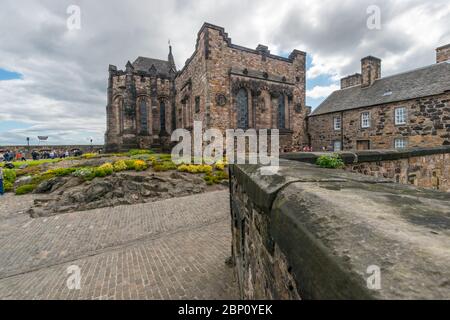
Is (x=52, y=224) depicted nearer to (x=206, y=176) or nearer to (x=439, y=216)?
(x=206, y=176)

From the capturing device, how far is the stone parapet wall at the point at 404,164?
4.86m

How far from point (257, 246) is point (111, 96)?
30809 millimetres

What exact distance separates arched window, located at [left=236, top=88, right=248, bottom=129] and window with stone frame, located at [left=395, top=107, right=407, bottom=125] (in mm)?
12344

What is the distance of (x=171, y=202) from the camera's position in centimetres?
1033

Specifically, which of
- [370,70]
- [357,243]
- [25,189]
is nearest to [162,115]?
[25,189]

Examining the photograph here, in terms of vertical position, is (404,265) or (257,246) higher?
(404,265)

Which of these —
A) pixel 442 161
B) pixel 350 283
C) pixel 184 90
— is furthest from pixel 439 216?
pixel 184 90

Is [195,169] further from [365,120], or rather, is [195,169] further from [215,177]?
[365,120]

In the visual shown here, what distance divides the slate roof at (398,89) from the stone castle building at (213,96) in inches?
185

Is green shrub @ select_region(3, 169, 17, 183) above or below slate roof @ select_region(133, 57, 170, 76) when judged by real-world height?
below

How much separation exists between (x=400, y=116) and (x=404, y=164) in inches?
607

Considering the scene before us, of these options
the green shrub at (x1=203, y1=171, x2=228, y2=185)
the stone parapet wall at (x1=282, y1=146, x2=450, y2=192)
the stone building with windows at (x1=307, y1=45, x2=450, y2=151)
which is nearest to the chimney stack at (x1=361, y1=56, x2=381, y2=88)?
the stone building with windows at (x1=307, y1=45, x2=450, y2=151)

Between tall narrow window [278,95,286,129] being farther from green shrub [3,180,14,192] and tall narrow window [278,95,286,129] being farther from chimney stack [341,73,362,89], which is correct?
green shrub [3,180,14,192]

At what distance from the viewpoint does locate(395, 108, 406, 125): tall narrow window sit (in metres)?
17.1
